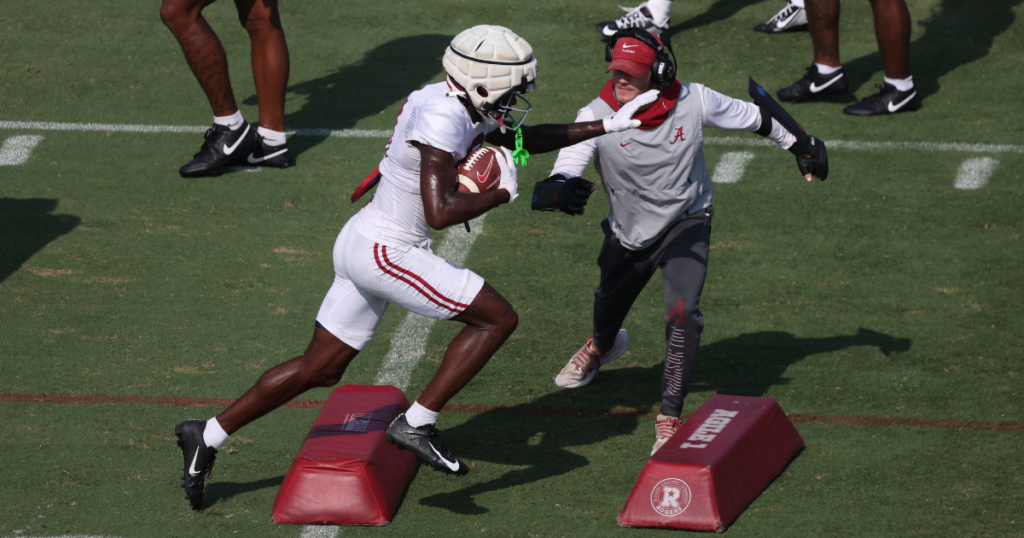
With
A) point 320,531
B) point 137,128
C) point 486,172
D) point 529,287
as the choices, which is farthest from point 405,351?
point 137,128

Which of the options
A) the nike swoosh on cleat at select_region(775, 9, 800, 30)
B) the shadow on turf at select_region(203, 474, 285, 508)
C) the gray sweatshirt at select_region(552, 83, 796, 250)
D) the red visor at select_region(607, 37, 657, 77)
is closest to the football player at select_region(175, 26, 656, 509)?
the shadow on turf at select_region(203, 474, 285, 508)

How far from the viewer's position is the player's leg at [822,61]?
9.15 metres

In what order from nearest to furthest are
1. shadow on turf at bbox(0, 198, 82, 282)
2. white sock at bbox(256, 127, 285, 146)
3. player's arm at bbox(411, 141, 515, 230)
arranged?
player's arm at bbox(411, 141, 515, 230), shadow on turf at bbox(0, 198, 82, 282), white sock at bbox(256, 127, 285, 146)

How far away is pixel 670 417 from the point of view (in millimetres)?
5293

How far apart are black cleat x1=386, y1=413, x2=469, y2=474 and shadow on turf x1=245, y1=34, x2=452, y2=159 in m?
4.65

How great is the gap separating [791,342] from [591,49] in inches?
198

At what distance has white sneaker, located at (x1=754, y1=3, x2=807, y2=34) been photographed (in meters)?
10.6

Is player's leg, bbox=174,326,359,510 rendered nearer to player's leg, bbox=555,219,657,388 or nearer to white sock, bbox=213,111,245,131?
player's leg, bbox=555,219,657,388

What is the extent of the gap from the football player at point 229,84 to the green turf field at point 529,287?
22 centimetres

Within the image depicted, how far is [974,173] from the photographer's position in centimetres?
831

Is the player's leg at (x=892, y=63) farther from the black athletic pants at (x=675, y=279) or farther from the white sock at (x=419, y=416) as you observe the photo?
the white sock at (x=419, y=416)

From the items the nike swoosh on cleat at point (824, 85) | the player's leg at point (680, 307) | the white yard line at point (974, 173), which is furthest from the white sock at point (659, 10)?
the player's leg at point (680, 307)

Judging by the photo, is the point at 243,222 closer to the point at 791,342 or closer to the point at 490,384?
the point at 490,384

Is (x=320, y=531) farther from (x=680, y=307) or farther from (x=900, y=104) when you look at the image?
(x=900, y=104)
